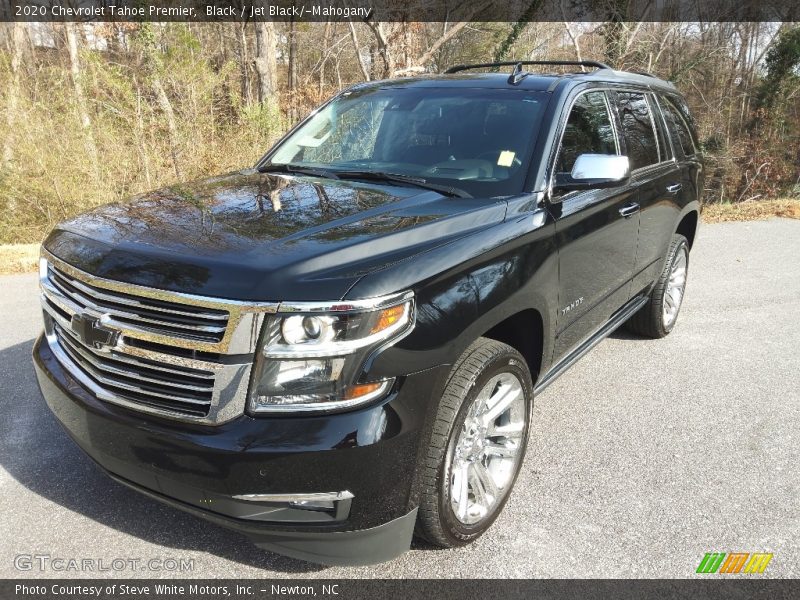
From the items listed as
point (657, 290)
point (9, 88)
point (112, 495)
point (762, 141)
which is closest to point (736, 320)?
point (657, 290)

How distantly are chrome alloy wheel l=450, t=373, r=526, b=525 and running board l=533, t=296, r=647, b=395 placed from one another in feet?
1.02

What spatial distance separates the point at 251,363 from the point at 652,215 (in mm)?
3331

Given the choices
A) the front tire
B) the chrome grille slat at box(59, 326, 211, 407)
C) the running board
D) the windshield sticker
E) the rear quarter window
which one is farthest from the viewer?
the rear quarter window

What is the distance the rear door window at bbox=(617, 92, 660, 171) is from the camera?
13.3 feet

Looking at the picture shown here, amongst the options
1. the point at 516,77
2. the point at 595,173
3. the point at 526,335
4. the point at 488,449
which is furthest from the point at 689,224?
the point at 488,449

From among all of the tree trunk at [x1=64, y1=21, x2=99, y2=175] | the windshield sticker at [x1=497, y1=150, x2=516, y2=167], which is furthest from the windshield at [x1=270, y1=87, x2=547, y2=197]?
the tree trunk at [x1=64, y1=21, x2=99, y2=175]

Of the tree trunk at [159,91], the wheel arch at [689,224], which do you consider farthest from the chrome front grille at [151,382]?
the tree trunk at [159,91]

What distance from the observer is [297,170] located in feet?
12.1

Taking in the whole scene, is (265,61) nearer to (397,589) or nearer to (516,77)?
(516,77)

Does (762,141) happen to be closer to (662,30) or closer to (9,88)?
(662,30)

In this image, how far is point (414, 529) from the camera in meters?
2.42

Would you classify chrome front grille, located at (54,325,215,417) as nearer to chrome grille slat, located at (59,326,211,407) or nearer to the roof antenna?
chrome grille slat, located at (59,326,211,407)

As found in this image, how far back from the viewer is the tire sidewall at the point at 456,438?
239 centimetres

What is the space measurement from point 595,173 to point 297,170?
1.67 metres
